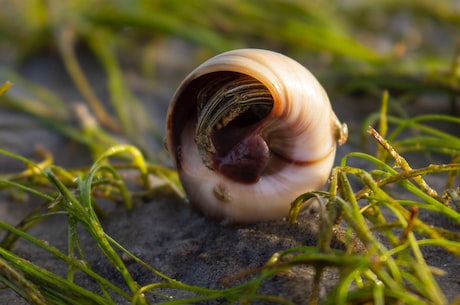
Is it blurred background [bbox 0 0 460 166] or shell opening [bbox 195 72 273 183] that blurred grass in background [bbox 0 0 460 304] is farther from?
shell opening [bbox 195 72 273 183]

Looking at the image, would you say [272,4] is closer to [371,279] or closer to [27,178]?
[27,178]

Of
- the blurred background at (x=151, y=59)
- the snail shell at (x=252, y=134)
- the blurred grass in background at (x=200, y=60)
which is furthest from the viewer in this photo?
the blurred background at (x=151, y=59)

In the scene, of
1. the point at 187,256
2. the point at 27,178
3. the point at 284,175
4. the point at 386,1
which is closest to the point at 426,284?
the point at 284,175

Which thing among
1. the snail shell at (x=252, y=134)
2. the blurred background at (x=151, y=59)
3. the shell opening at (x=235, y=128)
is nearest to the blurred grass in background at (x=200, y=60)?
the blurred background at (x=151, y=59)

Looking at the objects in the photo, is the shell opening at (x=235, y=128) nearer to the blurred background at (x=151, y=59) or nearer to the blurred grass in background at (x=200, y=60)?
the blurred grass in background at (x=200, y=60)

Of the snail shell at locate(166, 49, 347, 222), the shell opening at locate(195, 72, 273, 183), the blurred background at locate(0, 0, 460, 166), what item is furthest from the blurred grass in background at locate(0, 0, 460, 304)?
the shell opening at locate(195, 72, 273, 183)

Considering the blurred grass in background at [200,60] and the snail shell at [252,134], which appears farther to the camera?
the snail shell at [252,134]
